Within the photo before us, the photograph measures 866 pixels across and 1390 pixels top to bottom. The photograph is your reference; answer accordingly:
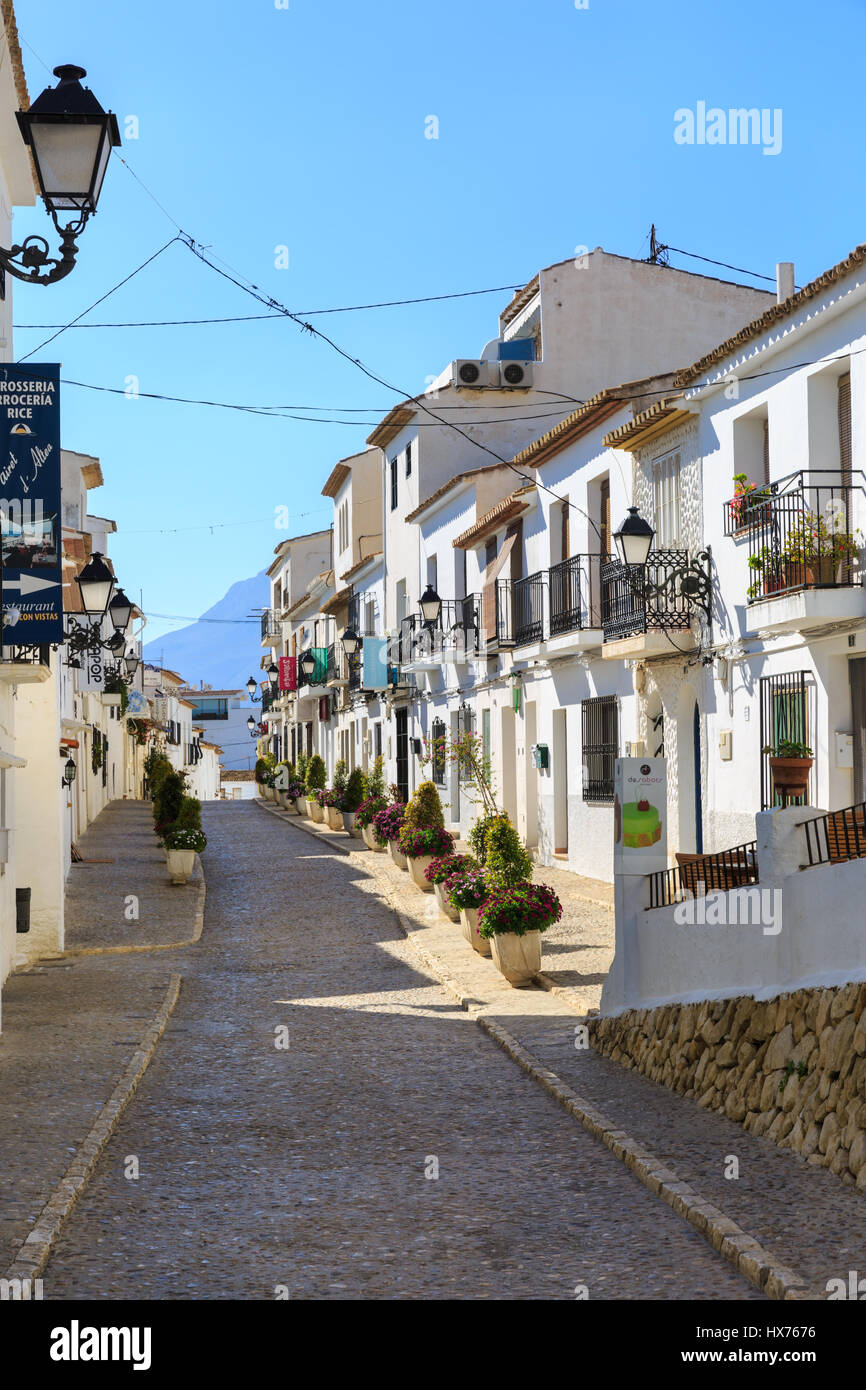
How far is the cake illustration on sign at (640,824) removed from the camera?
1144cm

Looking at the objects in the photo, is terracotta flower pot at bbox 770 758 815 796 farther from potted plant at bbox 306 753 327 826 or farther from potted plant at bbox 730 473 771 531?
potted plant at bbox 306 753 327 826

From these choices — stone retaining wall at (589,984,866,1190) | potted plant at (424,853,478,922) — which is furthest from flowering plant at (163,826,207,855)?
stone retaining wall at (589,984,866,1190)

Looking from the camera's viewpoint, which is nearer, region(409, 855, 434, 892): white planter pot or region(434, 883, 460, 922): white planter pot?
region(434, 883, 460, 922): white planter pot

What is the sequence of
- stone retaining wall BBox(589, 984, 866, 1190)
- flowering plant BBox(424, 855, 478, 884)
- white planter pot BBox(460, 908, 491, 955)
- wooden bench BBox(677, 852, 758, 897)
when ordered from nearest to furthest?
1. stone retaining wall BBox(589, 984, 866, 1190)
2. wooden bench BBox(677, 852, 758, 897)
3. white planter pot BBox(460, 908, 491, 955)
4. flowering plant BBox(424, 855, 478, 884)

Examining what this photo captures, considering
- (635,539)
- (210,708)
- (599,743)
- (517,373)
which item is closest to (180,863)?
(599,743)

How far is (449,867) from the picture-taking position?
18406mm

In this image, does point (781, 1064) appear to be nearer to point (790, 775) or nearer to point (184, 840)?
point (790, 775)

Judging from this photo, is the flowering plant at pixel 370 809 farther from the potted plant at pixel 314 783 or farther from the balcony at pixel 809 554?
the balcony at pixel 809 554

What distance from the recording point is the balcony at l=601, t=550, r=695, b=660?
17250 mm

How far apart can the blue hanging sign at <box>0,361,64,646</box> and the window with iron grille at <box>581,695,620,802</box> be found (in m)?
9.90

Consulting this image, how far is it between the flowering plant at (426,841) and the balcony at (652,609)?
4.75 m

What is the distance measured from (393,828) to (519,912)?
1031 cm

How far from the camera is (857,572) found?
13102mm
